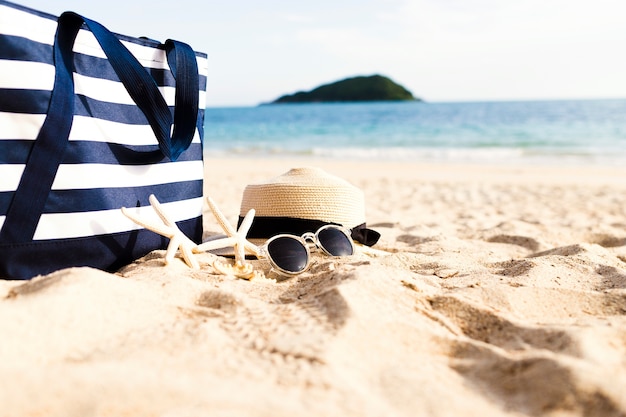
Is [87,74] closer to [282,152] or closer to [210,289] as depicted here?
[210,289]

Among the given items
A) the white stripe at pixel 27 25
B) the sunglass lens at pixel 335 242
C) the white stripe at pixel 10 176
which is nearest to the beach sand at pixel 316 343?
Answer: the sunglass lens at pixel 335 242

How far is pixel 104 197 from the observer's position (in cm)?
197

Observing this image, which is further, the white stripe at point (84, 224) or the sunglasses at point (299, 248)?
the sunglasses at point (299, 248)

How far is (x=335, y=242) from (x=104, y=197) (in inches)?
36.4

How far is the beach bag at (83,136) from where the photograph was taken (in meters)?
1.71

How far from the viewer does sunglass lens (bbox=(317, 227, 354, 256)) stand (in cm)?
232

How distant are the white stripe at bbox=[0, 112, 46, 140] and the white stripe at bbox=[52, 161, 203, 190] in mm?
143

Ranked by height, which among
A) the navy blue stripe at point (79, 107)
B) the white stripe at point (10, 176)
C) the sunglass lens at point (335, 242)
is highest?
the navy blue stripe at point (79, 107)

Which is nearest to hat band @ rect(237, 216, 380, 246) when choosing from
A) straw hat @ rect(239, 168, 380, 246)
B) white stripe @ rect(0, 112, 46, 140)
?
straw hat @ rect(239, 168, 380, 246)

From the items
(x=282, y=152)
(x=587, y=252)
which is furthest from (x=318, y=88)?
(x=587, y=252)

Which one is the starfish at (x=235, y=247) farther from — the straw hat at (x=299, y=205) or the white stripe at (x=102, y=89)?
the white stripe at (x=102, y=89)

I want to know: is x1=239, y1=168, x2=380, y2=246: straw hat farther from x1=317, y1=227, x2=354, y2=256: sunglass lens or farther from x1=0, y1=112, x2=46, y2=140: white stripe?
x1=0, y1=112, x2=46, y2=140: white stripe

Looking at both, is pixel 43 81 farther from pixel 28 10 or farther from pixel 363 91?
pixel 363 91

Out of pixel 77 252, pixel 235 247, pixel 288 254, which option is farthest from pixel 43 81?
pixel 288 254
